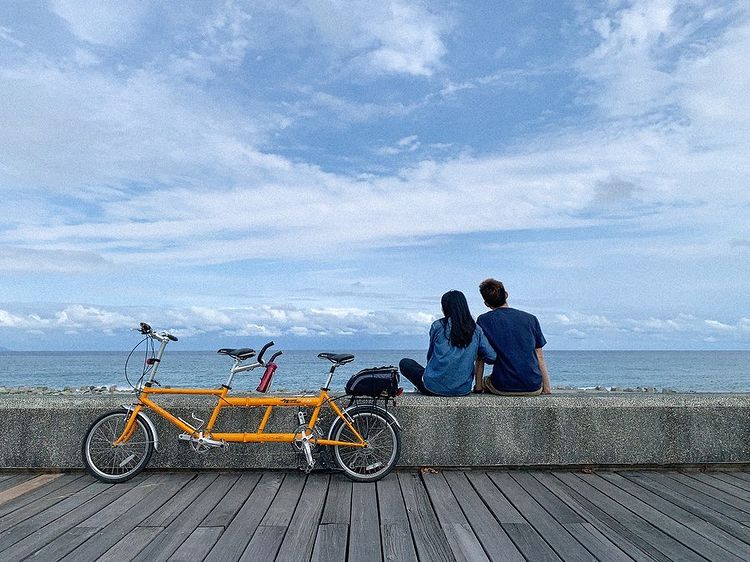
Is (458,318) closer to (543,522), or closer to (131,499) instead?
(543,522)

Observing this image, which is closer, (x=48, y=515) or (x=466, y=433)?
(x=48, y=515)

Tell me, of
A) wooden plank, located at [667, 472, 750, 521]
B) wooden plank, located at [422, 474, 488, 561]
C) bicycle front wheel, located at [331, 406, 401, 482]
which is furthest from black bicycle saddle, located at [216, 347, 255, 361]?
wooden plank, located at [667, 472, 750, 521]

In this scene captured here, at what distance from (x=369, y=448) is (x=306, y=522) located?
111 cm

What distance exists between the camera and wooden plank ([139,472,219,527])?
407 cm

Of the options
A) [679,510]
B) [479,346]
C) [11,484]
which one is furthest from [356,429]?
[11,484]

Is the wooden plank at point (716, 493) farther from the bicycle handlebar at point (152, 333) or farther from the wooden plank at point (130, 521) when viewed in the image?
the bicycle handlebar at point (152, 333)

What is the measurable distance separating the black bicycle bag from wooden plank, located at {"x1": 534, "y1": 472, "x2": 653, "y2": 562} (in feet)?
4.42

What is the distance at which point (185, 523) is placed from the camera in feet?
13.2

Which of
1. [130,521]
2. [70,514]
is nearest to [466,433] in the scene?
[130,521]

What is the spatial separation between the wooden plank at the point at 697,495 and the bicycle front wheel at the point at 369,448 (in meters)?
2.04

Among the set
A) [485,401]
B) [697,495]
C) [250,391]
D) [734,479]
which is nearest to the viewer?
[697,495]

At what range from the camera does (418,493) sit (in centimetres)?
473

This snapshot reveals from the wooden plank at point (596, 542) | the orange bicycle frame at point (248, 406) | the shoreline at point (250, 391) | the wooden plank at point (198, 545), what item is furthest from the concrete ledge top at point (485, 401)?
the wooden plank at point (198, 545)

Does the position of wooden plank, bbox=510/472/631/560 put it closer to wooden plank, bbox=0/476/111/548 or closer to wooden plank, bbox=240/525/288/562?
wooden plank, bbox=240/525/288/562
